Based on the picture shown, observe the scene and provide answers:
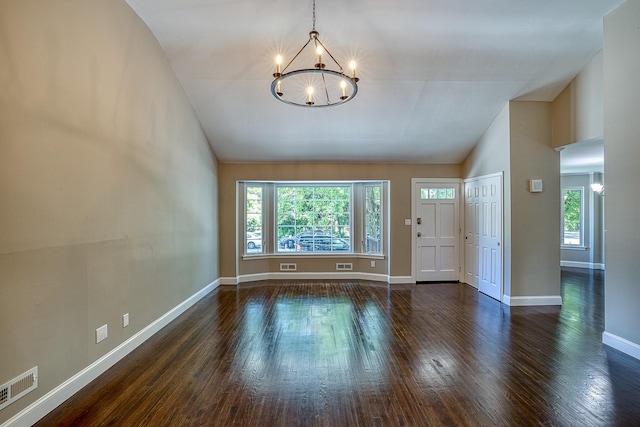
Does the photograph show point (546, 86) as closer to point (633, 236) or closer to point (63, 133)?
point (633, 236)

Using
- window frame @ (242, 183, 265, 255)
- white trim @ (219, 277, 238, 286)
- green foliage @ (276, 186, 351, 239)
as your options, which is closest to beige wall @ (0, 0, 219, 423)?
white trim @ (219, 277, 238, 286)

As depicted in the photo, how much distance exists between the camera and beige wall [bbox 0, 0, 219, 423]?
6.34ft

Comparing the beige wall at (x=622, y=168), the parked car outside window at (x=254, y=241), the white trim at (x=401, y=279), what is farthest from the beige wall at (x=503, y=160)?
the parked car outside window at (x=254, y=241)

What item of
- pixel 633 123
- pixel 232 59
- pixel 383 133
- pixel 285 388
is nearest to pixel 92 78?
pixel 232 59

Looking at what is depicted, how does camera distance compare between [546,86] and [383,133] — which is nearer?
[546,86]

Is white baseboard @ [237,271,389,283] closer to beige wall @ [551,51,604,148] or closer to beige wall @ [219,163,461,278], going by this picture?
beige wall @ [219,163,461,278]

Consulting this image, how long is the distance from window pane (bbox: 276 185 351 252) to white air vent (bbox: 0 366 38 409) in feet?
15.3

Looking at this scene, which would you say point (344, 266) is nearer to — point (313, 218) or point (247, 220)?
point (313, 218)

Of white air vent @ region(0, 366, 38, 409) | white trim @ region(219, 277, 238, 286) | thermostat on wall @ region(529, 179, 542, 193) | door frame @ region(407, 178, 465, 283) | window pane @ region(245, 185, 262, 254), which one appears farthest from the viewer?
window pane @ region(245, 185, 262, 254)

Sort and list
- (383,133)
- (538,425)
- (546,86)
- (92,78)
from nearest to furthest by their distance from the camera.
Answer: (538,425) → (92,78) → (546,86) → (383,133)

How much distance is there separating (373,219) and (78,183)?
5.01m

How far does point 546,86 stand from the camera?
4348mm

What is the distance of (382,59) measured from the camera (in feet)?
12.8

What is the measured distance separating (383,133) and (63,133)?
427cm
